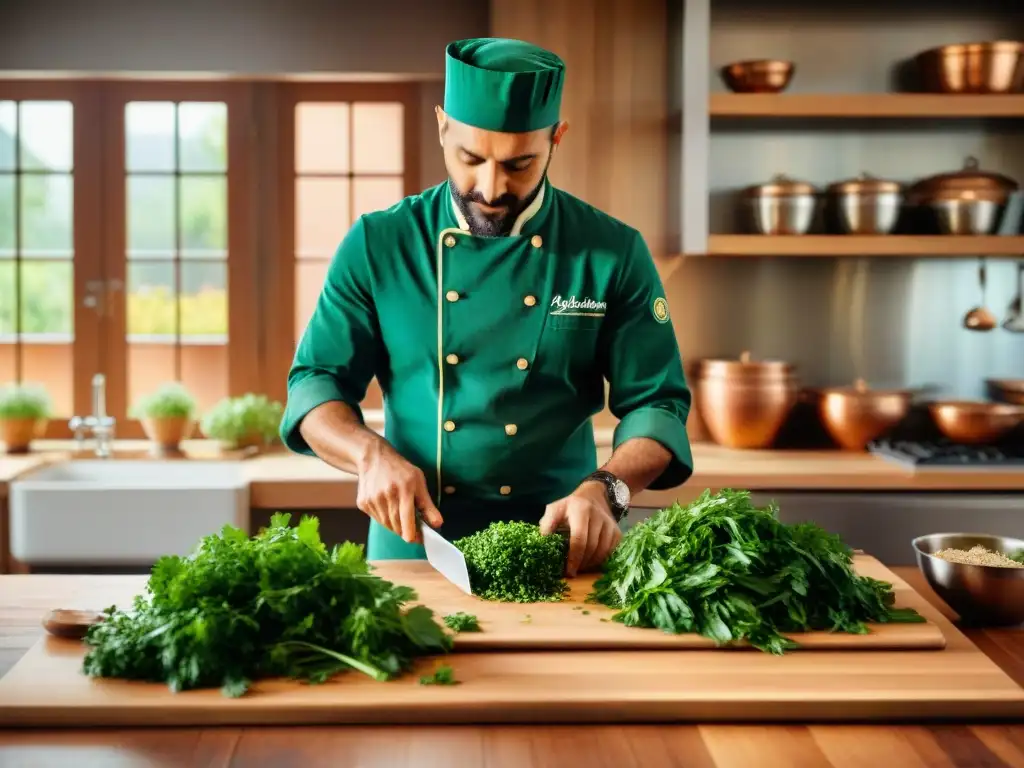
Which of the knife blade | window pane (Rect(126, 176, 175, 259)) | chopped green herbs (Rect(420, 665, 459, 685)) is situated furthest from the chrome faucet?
chopped green herbs (Rect(420, 665, 459, 685))

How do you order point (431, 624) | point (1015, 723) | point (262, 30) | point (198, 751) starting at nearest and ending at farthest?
point (198, 751)
point (1015, 723)
point (431, 624)
point (262, 30)

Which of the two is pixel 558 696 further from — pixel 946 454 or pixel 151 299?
pixel 151 299

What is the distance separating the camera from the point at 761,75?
365 cm

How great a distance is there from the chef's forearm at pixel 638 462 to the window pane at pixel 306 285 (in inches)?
92.5

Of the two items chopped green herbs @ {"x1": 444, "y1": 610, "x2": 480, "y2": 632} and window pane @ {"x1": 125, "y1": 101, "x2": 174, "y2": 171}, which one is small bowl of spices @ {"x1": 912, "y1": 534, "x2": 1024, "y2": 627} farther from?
window pane @ {"x1": 125, "y1": 101, "x2": 174, "y2": 171}

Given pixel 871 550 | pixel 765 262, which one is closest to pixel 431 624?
pixel 871 550

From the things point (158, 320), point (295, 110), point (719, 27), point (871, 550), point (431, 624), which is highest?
point (719, 27)

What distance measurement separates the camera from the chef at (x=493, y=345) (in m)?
2.03

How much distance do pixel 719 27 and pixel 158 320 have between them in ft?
7.44

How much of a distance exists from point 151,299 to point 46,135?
70cm

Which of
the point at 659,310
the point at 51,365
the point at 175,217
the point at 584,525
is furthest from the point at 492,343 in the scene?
the point at 51,365

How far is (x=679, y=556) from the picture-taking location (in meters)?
1.60

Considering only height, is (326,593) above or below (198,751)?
above

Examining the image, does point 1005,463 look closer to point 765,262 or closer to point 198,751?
point 765,262
